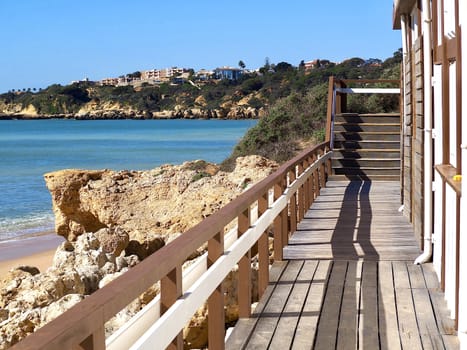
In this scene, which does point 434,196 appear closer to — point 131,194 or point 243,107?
point 131,194

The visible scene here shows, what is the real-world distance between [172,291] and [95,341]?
3.96ft

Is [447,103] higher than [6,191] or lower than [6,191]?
higher

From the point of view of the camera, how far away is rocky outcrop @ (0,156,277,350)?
7.50 metres

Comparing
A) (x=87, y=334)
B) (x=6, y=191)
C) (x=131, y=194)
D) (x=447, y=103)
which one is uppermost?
(x=447, y=103)

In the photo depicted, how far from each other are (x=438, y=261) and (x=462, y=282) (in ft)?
7.98

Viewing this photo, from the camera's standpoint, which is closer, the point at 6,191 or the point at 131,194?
the point at 131,194

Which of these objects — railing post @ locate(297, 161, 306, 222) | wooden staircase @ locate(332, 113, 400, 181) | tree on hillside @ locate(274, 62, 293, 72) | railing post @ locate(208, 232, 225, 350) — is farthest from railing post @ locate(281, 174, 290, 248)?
tree on hillside @ locate(274, 62, 293, 72)

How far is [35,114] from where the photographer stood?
524 ft

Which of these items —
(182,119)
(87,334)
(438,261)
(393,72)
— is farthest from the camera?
(182,119)

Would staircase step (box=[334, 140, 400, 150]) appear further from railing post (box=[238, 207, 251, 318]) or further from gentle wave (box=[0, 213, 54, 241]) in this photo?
railing post (box=[238, 207, 251, 318])

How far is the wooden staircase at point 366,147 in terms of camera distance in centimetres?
1819

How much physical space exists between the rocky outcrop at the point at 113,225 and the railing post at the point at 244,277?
0.83 m

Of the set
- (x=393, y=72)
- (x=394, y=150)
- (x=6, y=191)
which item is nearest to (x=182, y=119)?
(x=6, y=191)

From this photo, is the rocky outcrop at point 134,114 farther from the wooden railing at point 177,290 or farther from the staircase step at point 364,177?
the wooden railing at point 177,290
